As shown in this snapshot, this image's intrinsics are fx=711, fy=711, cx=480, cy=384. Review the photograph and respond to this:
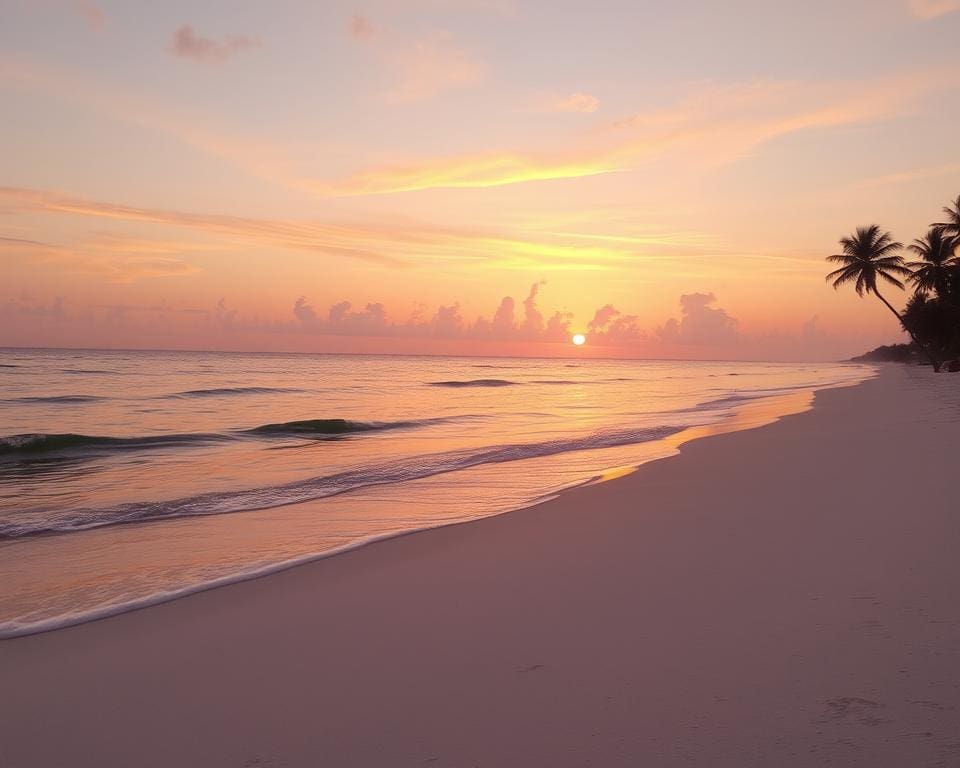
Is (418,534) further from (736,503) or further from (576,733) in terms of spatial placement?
(576,733)

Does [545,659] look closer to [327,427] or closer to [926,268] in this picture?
[327,427]

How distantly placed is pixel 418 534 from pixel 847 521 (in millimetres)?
4210

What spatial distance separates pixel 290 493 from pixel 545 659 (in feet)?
25.1

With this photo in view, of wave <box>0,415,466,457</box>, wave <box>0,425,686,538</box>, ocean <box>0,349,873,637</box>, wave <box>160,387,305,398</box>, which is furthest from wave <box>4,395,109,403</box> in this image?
wave <box>0,425,686,538</box>

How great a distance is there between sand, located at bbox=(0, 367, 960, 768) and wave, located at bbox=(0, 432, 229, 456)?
13847mm

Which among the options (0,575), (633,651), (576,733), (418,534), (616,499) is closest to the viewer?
(576,733)

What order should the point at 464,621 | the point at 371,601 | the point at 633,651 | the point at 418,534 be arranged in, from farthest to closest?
the point at 418,534 → the point at 371,601 → the point at 464,621 → the point at 633,651

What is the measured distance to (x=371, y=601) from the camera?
205 inches

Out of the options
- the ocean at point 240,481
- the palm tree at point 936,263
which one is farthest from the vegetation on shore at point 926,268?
the ocean at point 240,481

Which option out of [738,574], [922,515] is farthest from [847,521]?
[738,574]

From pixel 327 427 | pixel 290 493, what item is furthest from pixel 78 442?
pixel 290 493

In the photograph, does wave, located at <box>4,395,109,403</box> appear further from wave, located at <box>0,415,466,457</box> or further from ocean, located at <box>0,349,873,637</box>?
wave, located at <box>0,415,466,457</box>

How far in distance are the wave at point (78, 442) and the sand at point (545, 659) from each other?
13.8 meters

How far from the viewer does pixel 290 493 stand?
10.8 metres
